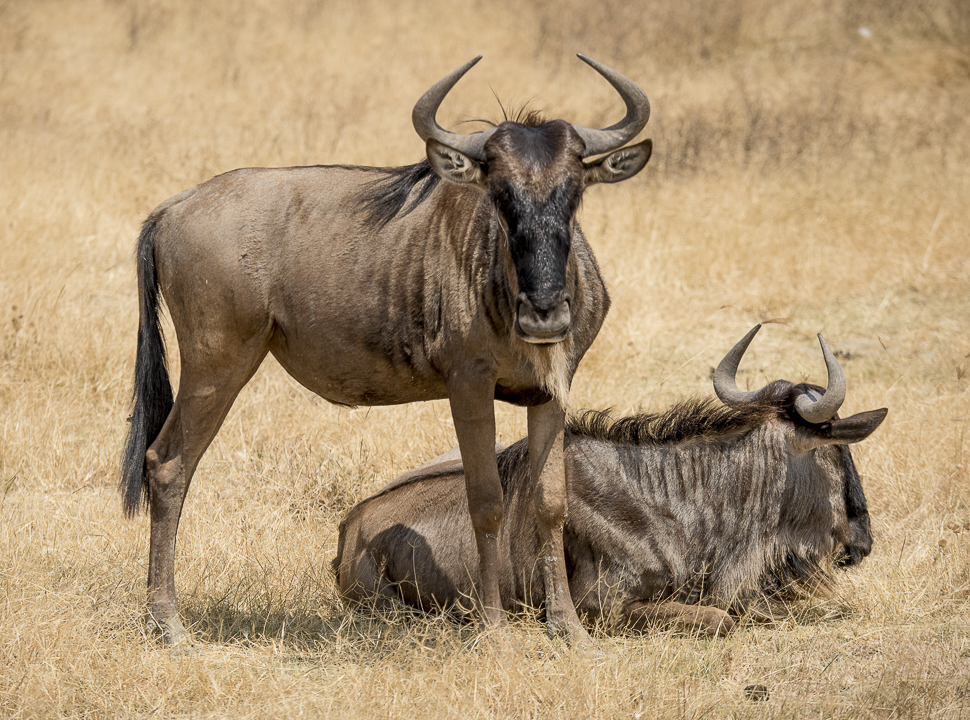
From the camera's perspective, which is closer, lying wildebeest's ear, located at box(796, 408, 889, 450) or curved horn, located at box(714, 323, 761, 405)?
lying wildebeest's ear, located at box(796, 408, 889, 450)

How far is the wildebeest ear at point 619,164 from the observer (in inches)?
180

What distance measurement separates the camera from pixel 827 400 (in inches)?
200

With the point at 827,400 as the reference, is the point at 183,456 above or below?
below

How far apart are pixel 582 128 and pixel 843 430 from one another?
198 centimetres

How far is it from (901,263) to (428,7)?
11331 mm

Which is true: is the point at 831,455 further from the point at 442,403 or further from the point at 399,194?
the point at 442,403

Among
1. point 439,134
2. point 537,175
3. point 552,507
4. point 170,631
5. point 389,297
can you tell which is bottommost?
point 170,631

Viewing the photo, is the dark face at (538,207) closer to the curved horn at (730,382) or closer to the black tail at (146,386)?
the curved horn at (730,382)

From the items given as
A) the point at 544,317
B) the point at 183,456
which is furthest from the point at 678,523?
the point at 183,456

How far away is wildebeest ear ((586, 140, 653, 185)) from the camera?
15.0ft

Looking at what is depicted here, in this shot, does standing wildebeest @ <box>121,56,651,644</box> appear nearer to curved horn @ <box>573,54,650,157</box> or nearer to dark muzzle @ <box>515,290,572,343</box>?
curved horn @ <box>573,54,650,157</box>

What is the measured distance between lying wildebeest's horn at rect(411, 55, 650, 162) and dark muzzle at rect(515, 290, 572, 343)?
755mm

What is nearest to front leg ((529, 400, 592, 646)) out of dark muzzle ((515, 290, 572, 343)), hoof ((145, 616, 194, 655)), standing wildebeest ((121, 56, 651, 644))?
standing wildebeest ((121, 56, 651, 644))

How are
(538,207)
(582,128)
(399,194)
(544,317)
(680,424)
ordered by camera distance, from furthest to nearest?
(680,424), (399,194), (582,128), (538,207), (544,317)
